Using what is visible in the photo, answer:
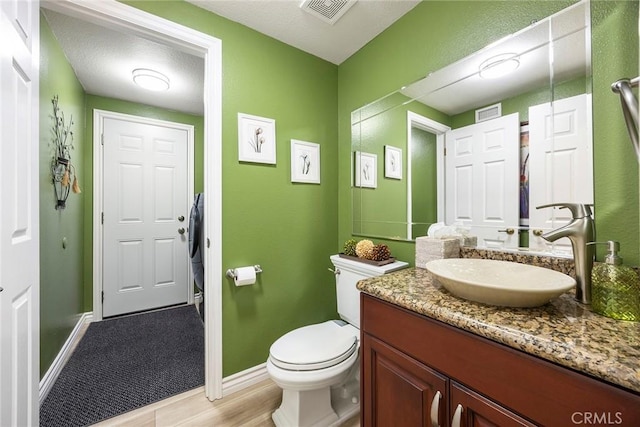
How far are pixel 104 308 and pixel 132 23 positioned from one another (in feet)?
8.84

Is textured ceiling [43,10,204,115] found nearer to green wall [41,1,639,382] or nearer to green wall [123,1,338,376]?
green wall [41,1,639,382]

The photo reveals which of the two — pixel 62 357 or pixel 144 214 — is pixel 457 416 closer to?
pixel 62 357

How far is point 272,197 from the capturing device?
5.80ft

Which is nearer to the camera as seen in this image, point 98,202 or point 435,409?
→ point 435,409

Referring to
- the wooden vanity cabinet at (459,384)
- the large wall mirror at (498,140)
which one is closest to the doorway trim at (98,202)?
the large wall mirror at (498,140)

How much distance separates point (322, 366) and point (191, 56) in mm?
2397

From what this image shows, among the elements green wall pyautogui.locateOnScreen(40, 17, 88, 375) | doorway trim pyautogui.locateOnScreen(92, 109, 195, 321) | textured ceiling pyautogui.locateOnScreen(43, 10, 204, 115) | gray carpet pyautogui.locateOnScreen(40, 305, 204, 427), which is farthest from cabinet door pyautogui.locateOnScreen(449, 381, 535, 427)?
doorway trim pyautogui.locateOnScreen(92, 109, 195, 321)

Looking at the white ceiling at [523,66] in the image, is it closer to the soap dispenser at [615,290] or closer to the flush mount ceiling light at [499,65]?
the flush mount ceiling light at [499,65]

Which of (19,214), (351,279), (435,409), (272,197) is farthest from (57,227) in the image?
(435,409)

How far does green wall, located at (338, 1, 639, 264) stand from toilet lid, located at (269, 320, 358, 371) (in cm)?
62

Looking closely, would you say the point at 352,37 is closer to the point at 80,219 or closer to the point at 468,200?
the point at 468,200

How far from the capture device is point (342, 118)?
6.75 feet

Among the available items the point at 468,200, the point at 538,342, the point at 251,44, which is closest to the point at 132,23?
the point at 251,44

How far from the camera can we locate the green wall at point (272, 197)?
159 cm
